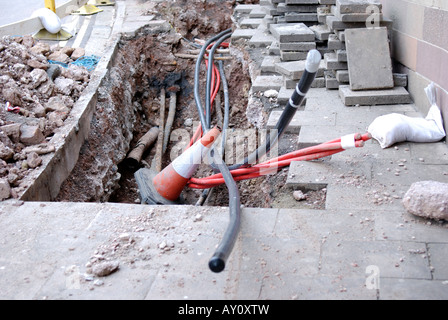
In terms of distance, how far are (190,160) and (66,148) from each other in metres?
1.36

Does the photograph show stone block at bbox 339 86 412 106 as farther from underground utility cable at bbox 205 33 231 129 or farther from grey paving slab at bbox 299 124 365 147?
underground utility cable at bbox 205 33 231 129

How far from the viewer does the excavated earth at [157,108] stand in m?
4.57

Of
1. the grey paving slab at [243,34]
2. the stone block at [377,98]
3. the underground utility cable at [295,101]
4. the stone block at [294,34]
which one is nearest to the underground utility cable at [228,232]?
the underground utility cable at [295,101]

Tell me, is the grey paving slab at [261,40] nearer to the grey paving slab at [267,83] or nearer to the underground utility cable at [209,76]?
the underground utility cable at [209,76]

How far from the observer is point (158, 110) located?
7379 millimetres

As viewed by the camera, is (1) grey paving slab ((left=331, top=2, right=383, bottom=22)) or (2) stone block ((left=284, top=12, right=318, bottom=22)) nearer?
(1) grey paving slab ((left=331, top=2, right=383, bottom=22))

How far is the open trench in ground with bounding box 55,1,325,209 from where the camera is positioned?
462 centimetres

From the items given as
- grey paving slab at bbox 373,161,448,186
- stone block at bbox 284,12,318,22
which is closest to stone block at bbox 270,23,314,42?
stone block at bbox 284,12,318,22

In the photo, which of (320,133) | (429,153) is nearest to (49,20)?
(320,133)

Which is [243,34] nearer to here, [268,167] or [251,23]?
[251,23]

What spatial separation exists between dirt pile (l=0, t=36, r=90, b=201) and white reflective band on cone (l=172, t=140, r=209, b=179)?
1190mm

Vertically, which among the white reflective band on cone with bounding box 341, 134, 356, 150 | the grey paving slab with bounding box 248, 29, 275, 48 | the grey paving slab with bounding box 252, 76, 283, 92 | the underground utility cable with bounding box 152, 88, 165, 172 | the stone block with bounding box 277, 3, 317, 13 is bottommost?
the underground utility cable with bounding box 152, 88, 165, 172
